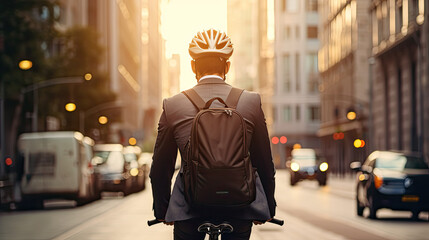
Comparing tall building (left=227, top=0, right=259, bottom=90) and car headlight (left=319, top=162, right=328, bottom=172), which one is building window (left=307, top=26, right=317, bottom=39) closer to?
tall building (left=227, top=0, right=259, bottom=90)

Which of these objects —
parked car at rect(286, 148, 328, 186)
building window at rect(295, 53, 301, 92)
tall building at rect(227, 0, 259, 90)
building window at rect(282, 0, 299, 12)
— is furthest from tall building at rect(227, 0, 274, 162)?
parked car at rect(286, 148, 328, 186)

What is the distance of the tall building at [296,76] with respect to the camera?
103 metres

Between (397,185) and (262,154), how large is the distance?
15277mm

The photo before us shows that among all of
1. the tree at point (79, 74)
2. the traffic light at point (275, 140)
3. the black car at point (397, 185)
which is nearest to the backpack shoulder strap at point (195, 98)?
the black car at point (397, 185)

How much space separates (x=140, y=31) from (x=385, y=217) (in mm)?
125624

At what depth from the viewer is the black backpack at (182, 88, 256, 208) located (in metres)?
4.14

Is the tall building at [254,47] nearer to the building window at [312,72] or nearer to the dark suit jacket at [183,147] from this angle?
the building window at [312,72]

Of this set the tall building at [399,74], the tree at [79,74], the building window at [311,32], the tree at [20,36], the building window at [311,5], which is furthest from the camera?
the building window at [311,32]

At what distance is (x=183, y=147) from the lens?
14.5 ft

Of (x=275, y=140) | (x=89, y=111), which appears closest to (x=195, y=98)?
(x=89, y=111)

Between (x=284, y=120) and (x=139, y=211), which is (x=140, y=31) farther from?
(x=139, y=211)

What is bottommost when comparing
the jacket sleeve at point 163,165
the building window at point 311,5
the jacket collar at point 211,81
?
the jacket sleeve at point 163,165

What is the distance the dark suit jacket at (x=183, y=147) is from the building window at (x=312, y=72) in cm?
9910

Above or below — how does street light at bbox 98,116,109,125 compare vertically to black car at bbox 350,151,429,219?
above
